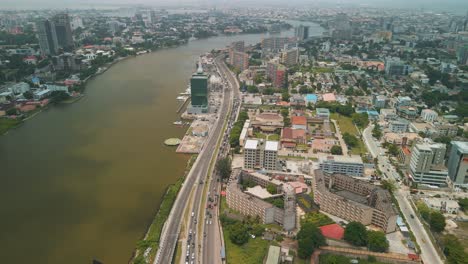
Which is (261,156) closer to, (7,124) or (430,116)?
(430,116)

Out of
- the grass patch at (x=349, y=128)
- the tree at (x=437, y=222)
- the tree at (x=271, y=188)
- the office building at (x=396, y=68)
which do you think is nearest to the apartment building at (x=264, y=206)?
the tree at (x=271, y=188)

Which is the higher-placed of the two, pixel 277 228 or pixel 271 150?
pixel 271 150

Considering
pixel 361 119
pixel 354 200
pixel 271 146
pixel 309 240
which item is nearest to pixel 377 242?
pixel 309 240

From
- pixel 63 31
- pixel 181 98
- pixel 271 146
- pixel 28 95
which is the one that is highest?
pixel 63 31

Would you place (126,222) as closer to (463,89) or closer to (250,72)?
(250,72)

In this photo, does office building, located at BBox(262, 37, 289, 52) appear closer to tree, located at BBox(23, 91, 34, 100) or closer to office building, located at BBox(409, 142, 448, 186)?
tree, located at BBox(23, 91, 34, 100)

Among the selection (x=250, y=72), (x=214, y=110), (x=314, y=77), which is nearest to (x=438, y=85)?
(x=314, y=77)

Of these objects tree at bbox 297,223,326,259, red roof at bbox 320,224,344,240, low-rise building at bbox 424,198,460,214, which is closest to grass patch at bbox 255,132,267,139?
red roof at bbox 320,224,344,240
